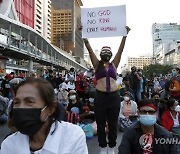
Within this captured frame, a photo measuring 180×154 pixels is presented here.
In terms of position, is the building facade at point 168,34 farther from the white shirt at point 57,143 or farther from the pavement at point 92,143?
the white shirt at point 57,143

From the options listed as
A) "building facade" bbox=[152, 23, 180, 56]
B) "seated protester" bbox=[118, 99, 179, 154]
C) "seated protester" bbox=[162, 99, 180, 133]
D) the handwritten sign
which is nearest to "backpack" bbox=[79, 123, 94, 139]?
"seated protester" bbox=[162, 99, 180, 133]

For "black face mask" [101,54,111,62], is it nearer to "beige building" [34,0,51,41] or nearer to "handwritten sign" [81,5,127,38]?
"handwritten sign" [81,5,127,38]

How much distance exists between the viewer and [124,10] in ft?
17.8

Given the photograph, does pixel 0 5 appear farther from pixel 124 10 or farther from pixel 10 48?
pixel 124 10

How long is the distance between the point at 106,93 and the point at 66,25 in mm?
170400

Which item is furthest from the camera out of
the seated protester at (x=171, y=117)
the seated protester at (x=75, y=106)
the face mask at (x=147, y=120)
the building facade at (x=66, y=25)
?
the building facade at (x=66, y=25)

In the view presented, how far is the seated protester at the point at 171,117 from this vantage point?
5.90 metres

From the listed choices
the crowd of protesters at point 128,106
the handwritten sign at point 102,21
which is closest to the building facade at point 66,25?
the crowd of protesters at point 128,106

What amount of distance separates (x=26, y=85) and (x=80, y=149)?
0.49 m

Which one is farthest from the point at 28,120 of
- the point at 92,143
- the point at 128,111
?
the point at 128,111

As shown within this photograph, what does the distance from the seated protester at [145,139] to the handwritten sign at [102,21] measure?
7.12 ft

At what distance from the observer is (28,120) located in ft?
5.88

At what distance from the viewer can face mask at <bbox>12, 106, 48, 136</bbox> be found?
1799 mm

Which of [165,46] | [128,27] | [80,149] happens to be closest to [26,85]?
[80,149]
